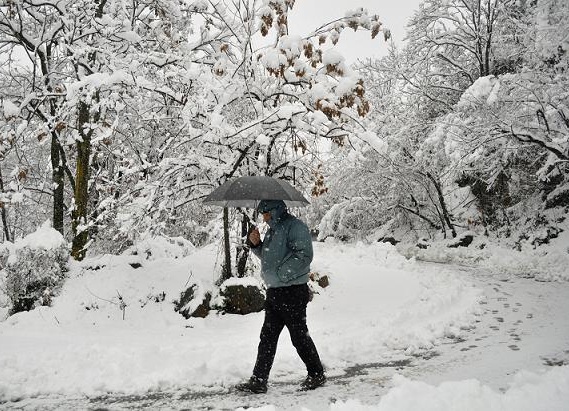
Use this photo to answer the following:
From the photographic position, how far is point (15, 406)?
3.91 metres

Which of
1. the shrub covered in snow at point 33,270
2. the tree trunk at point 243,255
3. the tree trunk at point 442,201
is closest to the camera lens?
the shrub covered in snow at point 33,270

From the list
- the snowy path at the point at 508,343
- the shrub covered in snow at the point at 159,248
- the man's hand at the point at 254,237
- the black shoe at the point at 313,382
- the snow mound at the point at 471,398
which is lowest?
the snowy path at the point at 508,343

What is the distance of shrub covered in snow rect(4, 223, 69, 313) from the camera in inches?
271

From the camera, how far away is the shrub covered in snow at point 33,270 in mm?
6891

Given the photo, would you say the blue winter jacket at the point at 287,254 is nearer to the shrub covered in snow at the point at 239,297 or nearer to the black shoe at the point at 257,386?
the black shoe at the point at 257,386

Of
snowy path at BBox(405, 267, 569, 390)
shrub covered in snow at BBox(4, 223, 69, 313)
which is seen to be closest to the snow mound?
snowy path at BBox(405, 267, 569, 390)

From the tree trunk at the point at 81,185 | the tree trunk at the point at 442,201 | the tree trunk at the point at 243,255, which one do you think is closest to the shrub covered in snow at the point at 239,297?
the tree trunk at the point at 243,255

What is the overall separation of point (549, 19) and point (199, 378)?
1139 centimetres

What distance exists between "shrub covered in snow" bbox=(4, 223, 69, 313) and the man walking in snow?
464cm

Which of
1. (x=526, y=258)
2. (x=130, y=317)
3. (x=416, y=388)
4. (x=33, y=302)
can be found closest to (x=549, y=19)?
(x=526, y=258)

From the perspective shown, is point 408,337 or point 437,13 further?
point 437,13

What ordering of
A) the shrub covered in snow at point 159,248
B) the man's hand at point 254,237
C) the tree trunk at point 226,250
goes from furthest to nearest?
the shrub covered in snow at point 159,248 < the tree trunk at point 226,250 < the man's hand at point 254,237

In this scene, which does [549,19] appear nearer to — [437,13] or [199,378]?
[437,13]

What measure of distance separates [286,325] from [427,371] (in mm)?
1694
